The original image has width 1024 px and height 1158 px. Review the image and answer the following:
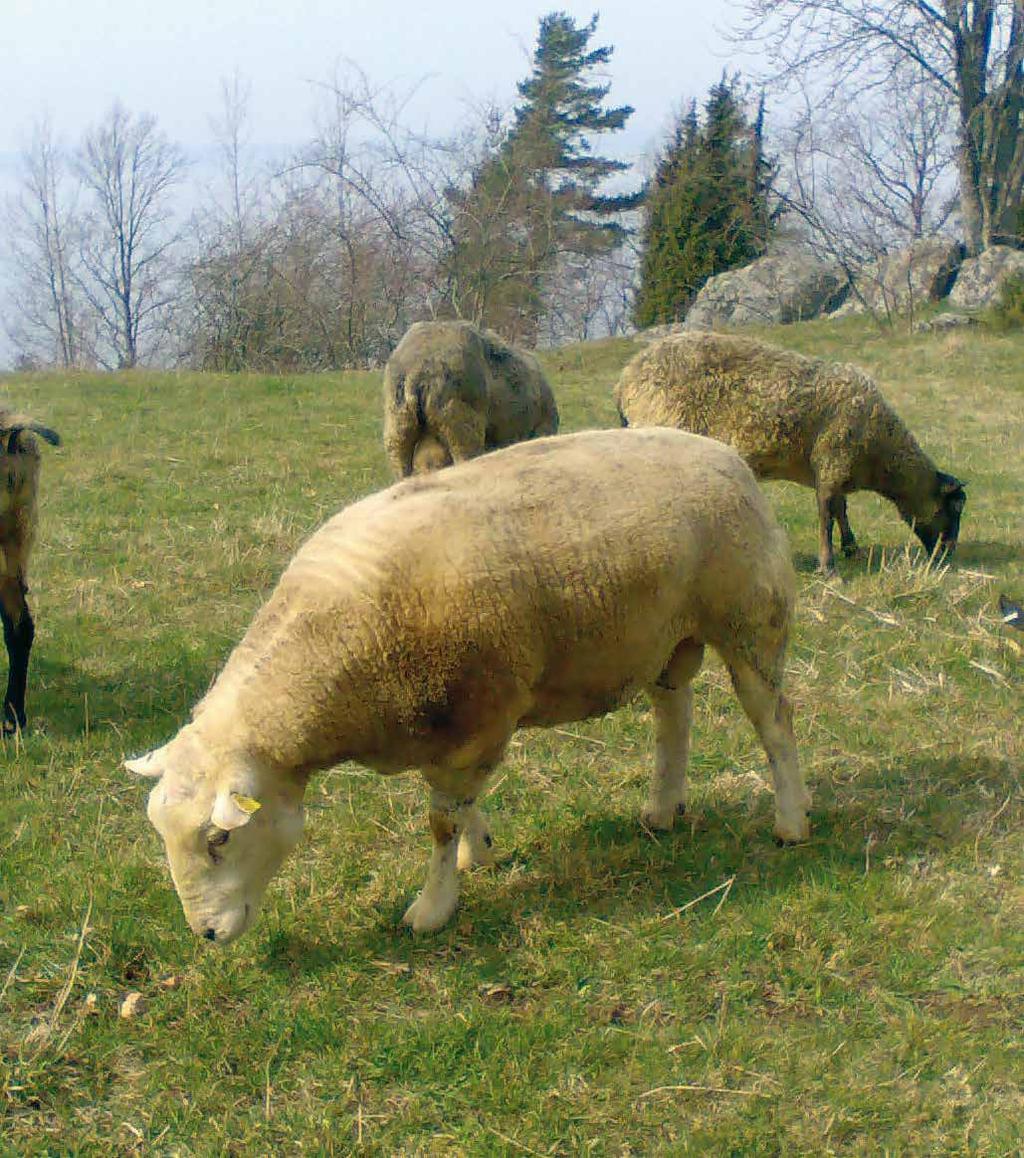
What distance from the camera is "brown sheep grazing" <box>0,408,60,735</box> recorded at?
5426 mm

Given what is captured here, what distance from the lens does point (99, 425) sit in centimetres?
1349

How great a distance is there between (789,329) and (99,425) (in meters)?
13.9

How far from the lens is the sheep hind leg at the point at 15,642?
5.53 meters

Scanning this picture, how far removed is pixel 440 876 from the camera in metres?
3.93

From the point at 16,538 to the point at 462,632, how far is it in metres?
3.04

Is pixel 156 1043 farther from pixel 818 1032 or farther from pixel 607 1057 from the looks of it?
pixel 818 1032

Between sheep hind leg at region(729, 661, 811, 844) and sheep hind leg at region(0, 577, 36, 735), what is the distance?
3.54 metres

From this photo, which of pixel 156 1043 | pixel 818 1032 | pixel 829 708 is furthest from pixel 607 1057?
pixel 829 708

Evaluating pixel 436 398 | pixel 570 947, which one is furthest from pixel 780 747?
pixel 436 398

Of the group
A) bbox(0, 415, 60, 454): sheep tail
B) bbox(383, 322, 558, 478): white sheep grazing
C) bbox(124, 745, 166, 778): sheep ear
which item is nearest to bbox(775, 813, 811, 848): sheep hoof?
bbox(124, 745, 166, 778): sheep ear

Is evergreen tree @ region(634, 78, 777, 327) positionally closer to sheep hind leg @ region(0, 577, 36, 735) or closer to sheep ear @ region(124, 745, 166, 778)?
sheep hind leg @ region(0, 577, 36, 735)

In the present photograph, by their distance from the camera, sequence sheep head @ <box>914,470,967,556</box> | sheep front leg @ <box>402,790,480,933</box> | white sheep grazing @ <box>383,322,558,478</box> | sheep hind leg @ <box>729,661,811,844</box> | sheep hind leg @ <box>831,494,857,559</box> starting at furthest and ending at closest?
sheep head @ <box>914,470,967,556</box> → sheep hind leg @ <box>831,494,857,559</box> → white sheep grazing @ <box>383,322,558,478</box> → sheep hind leg @ <box>729,661,811,844</box> → sheep front leg @ <box>402,790,480,933</box>

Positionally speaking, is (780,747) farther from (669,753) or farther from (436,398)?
(436,398)

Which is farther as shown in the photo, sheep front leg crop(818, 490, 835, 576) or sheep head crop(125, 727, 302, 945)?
sheep front leg crop(818, 490, 835, 576)
